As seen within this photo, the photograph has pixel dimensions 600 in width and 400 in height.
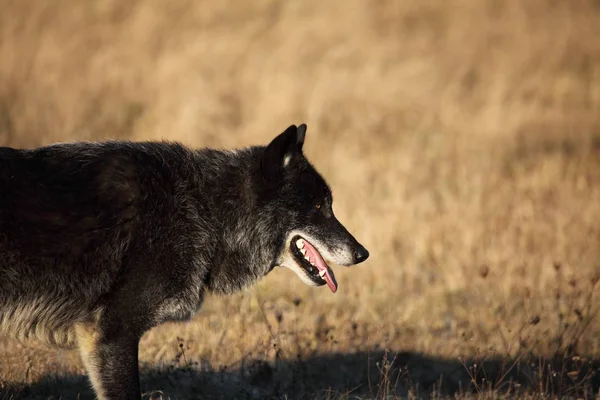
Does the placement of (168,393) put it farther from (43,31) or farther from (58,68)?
(43,31)

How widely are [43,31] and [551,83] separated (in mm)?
10235

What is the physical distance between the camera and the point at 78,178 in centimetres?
551

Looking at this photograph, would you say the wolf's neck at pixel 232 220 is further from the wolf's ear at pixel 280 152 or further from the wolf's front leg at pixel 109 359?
the wolf's front leg at pixel 109 359

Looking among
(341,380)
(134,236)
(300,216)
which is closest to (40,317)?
(134,236)

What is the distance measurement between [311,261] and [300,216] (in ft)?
1.14

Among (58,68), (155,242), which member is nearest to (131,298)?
(155,242)

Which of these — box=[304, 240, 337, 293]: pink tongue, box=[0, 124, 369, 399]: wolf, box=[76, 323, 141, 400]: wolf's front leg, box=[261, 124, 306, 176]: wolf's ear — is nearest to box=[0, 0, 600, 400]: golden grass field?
box=[304, 240, 337, 293]: pink tongue

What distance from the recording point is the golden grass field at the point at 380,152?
775 centimetres

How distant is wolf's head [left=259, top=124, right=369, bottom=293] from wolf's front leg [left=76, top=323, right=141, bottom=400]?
1435 millimetres

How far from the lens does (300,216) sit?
6383 mm

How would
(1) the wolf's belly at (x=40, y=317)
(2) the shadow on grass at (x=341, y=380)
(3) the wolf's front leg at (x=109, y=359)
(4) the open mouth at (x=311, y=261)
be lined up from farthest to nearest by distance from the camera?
(2) the shadow on grass at (x=341, y=380), (4) the open mouth at (x=311, y=261), (3) the wolf's front leg at (x=109, y=359), (1) the wolf's belly at (x=40, y=317)

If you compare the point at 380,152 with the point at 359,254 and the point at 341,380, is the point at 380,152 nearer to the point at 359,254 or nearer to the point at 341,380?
the point at 341,380

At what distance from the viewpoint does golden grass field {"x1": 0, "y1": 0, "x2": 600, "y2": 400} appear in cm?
775

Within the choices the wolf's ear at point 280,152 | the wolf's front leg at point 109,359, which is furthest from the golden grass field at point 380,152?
the wolf's ear at point 280,152
